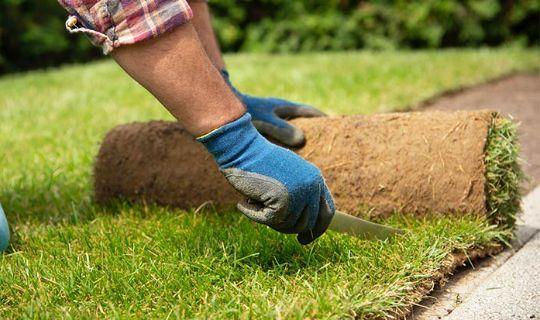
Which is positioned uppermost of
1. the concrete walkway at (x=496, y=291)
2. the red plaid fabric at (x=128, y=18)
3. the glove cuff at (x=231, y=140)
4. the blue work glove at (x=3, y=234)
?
the red plaid fabric at (x=128, y=18)

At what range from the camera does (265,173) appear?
186cm

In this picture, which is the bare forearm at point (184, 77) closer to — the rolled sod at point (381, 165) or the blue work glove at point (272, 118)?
the blue work glove at point (272, 118)

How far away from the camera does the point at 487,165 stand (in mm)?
2549

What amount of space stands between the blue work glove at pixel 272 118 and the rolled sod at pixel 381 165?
64 millimetres

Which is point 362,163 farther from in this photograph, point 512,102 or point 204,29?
point 512,102

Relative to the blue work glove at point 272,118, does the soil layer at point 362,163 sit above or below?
below

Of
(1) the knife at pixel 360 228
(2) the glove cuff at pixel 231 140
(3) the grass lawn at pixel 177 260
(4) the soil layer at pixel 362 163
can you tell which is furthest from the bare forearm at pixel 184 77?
(4) the soil layer at pixel 362 163

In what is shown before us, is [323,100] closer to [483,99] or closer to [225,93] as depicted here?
[483,99]

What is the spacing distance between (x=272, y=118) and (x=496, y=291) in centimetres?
103

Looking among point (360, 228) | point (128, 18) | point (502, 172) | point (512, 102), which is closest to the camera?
point (128, 18)

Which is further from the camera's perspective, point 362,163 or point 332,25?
point 332,25

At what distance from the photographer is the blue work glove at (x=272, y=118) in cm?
270

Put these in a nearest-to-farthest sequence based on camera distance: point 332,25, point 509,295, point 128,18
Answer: point 128,18 → point 509,295 → point 332,25

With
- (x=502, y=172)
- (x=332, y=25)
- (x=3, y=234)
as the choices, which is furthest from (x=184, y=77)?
(x=332, y=25)
